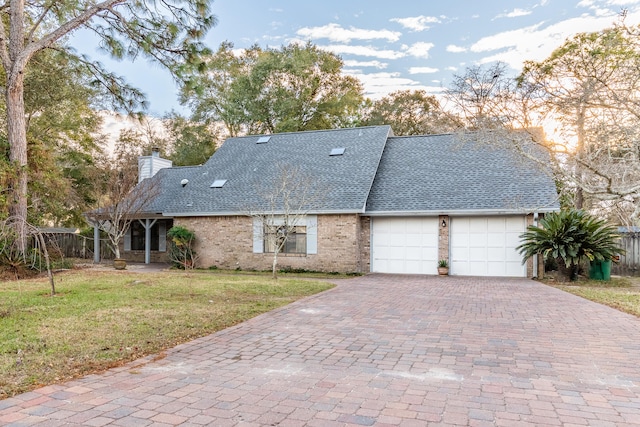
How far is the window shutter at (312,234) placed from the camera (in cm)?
1451

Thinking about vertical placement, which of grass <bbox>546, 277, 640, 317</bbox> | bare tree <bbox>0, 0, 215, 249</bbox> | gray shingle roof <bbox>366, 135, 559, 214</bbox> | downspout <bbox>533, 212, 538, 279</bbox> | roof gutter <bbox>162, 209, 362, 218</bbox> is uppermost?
bare tree <bbox>0, 0, 215, 249</bbox>

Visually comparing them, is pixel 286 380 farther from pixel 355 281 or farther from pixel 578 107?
pixel 578 107

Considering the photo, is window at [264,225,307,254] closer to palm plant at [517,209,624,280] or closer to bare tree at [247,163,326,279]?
bare tree at [247,163,326,279]

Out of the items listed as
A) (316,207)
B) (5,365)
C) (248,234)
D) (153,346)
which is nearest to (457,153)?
(316,207)

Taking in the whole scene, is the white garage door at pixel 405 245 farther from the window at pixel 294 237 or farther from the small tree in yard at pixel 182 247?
the small tree in yard at pixel 182 247

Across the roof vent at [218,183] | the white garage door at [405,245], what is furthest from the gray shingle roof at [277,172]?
the white garage door at [405,245]

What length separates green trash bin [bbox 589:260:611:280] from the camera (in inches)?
472

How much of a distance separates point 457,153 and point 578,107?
20.5 ft

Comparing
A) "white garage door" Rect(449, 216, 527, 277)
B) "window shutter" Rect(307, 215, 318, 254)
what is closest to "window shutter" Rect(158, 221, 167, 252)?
"window shutter" Rect(307, 215, 318, 254)

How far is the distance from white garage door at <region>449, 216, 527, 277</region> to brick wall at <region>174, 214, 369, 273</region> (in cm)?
298

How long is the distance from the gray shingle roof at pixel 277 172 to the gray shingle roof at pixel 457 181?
76cm

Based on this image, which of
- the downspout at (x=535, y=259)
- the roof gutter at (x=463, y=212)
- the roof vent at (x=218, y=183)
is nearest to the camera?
the roof gutter at (x=463, y=212)

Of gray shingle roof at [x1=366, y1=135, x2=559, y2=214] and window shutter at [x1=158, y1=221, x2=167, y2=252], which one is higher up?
gray shingle roof at [x1=366, y1=135, x2=559, y2=214]

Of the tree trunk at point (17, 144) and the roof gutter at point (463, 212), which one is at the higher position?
the tree trunk at point (17, 144)
